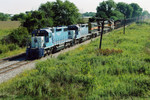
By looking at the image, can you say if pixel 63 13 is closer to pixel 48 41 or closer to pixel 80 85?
pixel 48 41

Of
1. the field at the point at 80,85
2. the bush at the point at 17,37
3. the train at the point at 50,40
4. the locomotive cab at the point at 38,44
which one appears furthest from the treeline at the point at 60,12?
the field at the point at 80,85

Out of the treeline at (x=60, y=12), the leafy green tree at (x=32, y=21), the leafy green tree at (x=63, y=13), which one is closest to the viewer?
the leafy green tree at (x=32, y=21)

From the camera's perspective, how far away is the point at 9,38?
23.5 metres

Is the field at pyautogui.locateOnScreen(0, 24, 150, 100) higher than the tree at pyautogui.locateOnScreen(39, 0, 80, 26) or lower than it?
lower

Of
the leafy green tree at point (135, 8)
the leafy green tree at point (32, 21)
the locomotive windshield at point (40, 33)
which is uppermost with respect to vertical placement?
the leafy green tree at point (135, 8)

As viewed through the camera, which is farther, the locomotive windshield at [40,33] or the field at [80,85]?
the locomotive windshield at [40,33]

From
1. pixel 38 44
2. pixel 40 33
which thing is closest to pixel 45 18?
pixel 40 33

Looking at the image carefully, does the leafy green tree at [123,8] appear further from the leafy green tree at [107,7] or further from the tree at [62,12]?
the tree at [62,12]

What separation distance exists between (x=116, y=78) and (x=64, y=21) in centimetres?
2916

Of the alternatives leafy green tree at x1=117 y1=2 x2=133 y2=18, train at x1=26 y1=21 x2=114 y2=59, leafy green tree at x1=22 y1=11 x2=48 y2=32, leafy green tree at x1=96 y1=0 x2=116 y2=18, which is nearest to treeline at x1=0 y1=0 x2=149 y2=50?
leafy green tree at x1=22 y1=11 x2=48 y2=32

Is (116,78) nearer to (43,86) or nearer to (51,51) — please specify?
(43,86)

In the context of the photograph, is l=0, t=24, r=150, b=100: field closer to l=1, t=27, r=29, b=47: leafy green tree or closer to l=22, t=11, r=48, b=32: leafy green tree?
l=1, t=27, r=29, b=47: leafy green tree

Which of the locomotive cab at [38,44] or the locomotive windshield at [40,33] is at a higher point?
the locomotive windshield at [40,33]

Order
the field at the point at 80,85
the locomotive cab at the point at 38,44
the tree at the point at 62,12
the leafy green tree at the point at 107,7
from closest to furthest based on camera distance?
the field at the point at 80,85 → the locomotive cab at the point at 38,44 → the tree at the point at 62,12 → the leafy green tree at the point at 107,7
